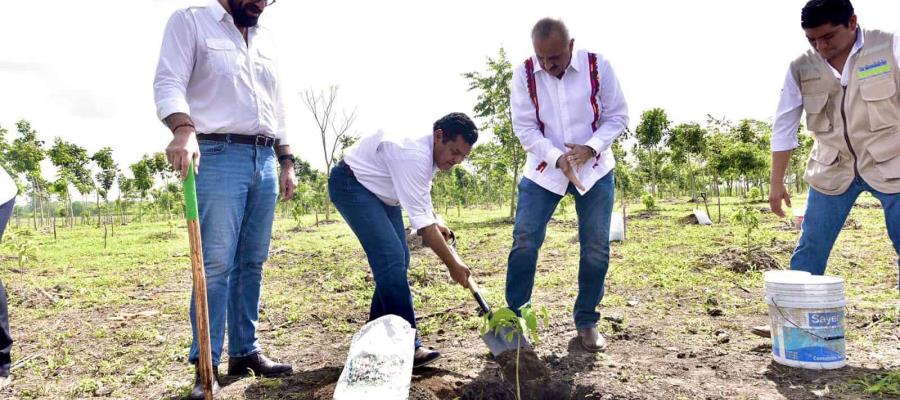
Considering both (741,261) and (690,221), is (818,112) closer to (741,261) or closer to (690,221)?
(741,261)

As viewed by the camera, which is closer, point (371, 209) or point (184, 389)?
point (184, 389)

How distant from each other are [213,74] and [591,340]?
2326mm

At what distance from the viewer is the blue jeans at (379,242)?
8.59ft

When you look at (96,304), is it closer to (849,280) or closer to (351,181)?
(351,181)

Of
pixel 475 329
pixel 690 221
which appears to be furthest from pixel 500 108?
pixel 475 329

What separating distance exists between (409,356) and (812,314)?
70.8 inches

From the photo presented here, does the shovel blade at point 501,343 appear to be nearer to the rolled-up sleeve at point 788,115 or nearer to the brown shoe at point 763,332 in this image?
the brown shoe at point 763,332

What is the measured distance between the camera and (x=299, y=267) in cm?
732

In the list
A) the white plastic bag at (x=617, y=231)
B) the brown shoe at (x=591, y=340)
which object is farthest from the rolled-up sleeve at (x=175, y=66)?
the white plastic bag at (x=617, y=231)

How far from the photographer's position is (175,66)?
222 centimetres

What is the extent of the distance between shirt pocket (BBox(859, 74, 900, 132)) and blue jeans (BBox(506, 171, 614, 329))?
46.4 inches

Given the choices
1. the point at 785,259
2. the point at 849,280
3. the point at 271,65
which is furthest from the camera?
the point at 785,259

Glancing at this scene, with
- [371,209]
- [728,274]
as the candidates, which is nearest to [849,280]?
[728,274]

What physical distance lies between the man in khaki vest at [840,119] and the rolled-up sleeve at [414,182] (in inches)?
72.2
